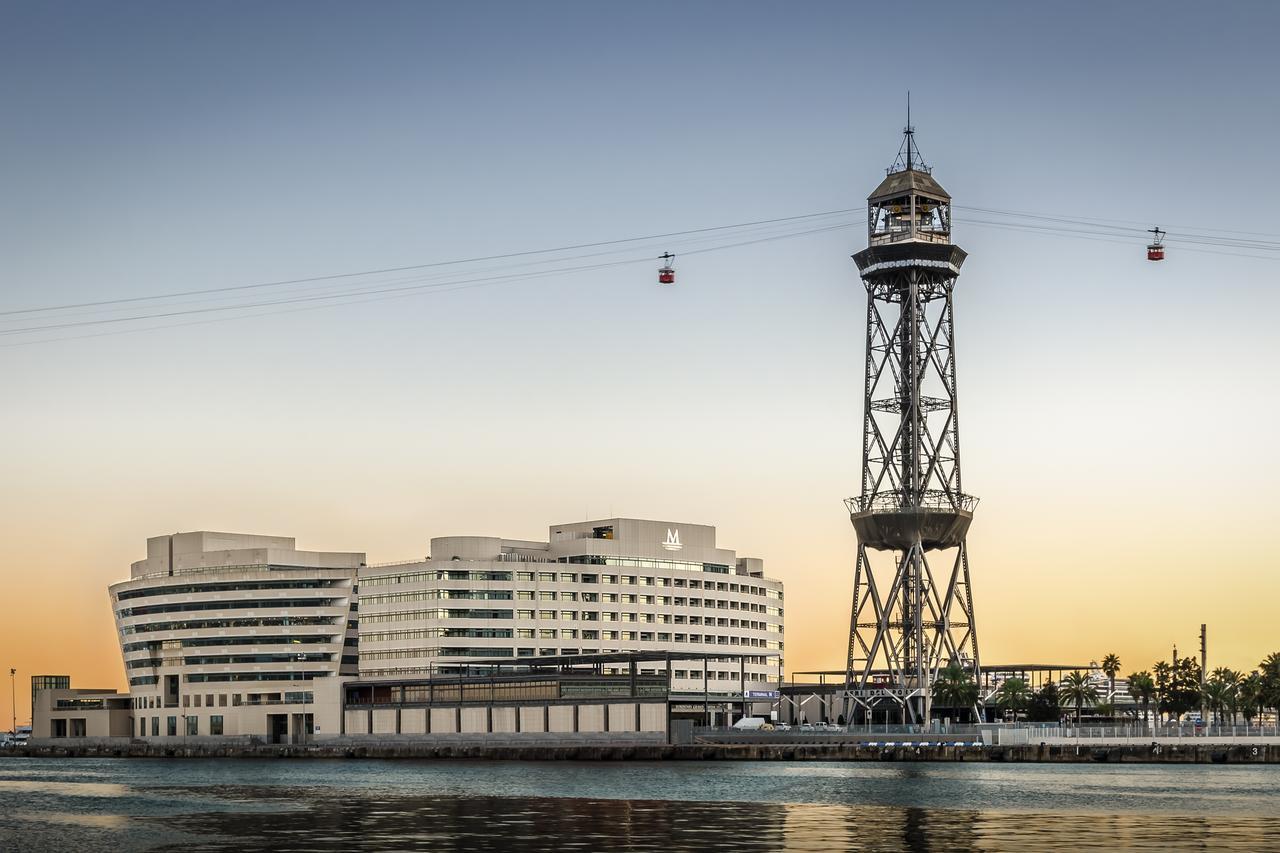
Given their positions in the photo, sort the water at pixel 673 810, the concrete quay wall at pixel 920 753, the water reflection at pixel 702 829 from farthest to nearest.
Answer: the concrete quay wall at pixel 920 753, the water at pixel 673 810, the water reflection at pixel 702 829

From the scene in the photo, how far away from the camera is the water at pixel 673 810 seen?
77.8 metres

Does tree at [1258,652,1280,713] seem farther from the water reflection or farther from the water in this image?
the water reflection

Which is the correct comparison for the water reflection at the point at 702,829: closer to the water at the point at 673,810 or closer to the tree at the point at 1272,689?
the water at the point at 673,810

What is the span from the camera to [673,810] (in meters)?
99.4

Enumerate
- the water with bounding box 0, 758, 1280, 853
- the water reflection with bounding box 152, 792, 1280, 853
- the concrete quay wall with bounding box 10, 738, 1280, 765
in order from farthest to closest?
the concrete quay wall with bounding box 10, 738, 1280, 765 → the water with bounding box 0, 758, 1280, 853 → the water reflection with bounding box 152, 792, 1280, 853

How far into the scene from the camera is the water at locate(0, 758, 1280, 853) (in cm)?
7775

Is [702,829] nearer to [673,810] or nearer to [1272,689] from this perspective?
[673,810]

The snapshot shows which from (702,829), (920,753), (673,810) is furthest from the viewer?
(920,753)

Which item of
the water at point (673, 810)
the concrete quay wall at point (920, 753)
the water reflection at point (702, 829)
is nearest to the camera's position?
the water reflection at point (702, 829)

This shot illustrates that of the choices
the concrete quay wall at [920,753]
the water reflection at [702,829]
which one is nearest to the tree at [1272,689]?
the concrete quay wall at [920,753]

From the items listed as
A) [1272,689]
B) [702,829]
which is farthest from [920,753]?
[702,829]

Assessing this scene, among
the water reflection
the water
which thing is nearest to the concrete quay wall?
the water

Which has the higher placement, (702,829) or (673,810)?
(702,829)

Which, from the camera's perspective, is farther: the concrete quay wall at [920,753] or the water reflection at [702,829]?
the concrete quay wall at [920,753]
